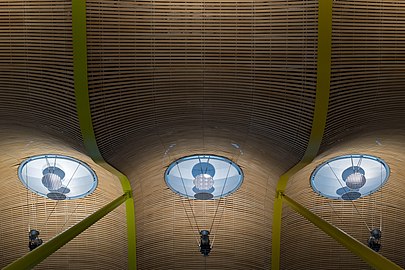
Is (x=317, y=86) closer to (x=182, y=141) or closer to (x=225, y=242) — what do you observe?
(x=182, y=141)

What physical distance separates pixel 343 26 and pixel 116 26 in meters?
3.39

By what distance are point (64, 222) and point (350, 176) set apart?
6.45 m

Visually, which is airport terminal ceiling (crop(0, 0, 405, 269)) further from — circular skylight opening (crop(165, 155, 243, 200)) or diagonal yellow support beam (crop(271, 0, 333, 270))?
circular skylight opening (crop(165, 155, 243, 200))

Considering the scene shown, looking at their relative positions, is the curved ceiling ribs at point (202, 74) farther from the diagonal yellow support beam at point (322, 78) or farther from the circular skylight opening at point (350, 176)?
the circular skylight opening at point (350, 176)

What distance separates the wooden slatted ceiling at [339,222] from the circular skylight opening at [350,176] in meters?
0.17

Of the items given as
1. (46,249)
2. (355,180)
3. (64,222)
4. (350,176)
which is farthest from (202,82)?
(64,222)

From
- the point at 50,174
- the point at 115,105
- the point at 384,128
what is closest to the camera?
the point at 115,105

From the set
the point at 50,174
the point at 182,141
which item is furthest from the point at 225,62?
the point at 50,174

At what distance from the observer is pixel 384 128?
419 inches

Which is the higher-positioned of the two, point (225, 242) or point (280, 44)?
point (280, 44)

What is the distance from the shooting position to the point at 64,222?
1370 centimetres

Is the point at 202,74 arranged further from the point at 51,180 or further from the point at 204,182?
the point at 51,180

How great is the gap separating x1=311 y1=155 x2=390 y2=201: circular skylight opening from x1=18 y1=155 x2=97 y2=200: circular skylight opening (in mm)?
4915

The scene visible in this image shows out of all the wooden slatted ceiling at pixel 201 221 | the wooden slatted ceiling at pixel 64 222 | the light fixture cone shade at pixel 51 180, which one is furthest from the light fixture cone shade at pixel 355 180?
the light fixture cone shade at pixel 51 180
